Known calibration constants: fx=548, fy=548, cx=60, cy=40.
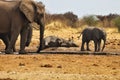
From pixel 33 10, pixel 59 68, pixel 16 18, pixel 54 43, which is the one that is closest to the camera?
pixel 59 68

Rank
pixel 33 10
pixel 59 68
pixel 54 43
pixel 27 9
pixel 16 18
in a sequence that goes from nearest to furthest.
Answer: pixel 59 68
pixel 16 18
pixel 27 9
pixel 33 10
pixel 54 43

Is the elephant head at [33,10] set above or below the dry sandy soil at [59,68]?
above

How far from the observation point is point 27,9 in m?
22.4

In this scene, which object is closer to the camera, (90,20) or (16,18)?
(16,18)

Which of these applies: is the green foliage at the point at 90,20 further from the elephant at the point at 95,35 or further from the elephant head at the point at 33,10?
the elephant head at the point at 33,10

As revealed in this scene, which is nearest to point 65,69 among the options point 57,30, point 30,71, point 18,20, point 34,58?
point 30,71

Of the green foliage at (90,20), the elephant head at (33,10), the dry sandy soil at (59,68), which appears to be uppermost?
the green foliage at (90,20)

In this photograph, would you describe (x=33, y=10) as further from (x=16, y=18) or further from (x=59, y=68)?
(x=59, y=68)

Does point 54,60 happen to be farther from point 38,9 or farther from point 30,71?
point 38,9

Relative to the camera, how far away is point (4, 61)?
17375mm

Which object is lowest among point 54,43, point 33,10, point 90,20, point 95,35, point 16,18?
point 54,43

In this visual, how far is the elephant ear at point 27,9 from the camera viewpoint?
2228 cm

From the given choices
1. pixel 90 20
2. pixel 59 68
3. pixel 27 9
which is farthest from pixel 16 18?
pixel 90 20

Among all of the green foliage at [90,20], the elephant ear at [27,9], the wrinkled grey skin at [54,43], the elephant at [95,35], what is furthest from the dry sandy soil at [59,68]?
the green foliage at [90,20]
